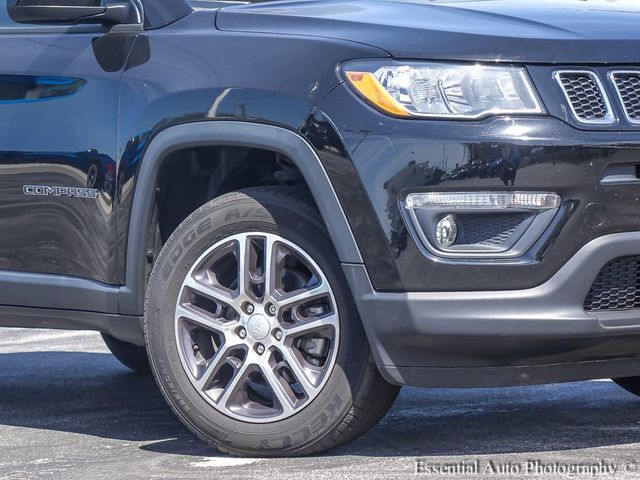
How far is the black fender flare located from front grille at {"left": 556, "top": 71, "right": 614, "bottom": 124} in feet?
2.28

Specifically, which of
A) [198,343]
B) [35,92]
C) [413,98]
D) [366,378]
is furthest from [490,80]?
[35,92]

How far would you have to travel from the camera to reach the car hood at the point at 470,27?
3.99 metres

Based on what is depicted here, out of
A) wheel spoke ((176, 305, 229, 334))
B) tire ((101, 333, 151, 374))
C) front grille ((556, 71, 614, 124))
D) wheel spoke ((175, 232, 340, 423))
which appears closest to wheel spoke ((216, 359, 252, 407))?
wheel spoke ((175, 232, 340, 423))

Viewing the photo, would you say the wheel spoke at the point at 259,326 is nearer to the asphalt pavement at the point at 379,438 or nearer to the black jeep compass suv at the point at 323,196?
the black jeep compass suv at the point at 323,196

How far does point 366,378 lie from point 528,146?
83 cm

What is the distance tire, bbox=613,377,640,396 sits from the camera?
5324mm

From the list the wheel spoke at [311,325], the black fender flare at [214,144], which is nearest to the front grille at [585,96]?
the black fender flare at [214,144]

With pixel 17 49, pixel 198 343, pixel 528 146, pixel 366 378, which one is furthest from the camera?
pixel 17 49

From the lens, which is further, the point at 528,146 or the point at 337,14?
the point at 337,14

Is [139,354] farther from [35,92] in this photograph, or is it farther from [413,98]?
[413,98]

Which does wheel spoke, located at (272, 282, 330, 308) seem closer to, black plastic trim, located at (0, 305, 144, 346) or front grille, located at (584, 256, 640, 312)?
black plastic trim, located at (0, 305, 144, 346)

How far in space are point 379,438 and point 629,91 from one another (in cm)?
137

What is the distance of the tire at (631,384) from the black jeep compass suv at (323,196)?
1.21 metres

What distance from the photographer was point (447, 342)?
400cm
